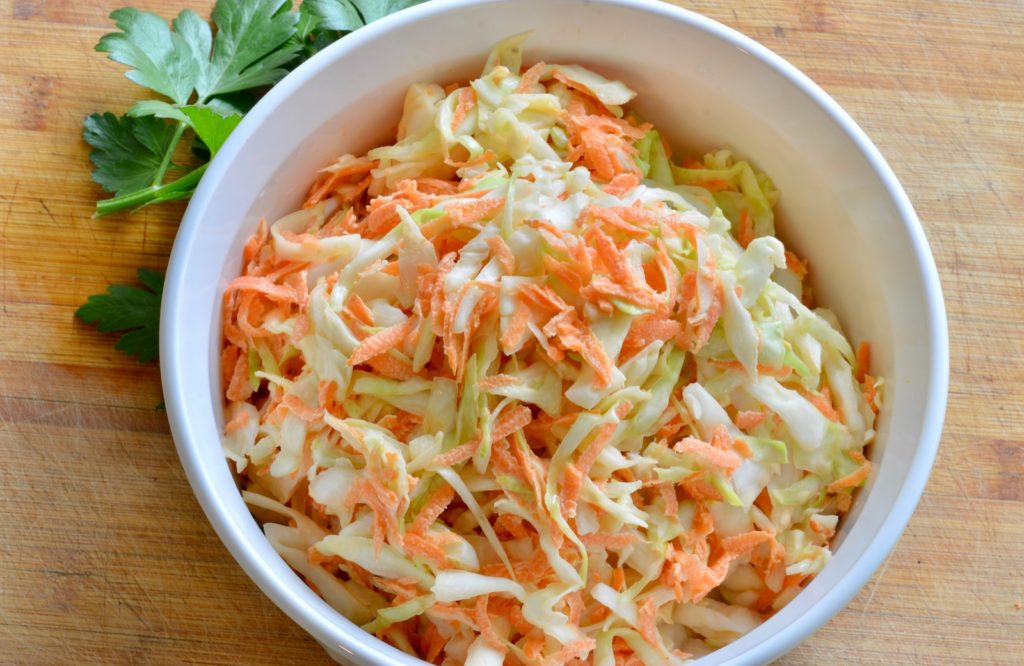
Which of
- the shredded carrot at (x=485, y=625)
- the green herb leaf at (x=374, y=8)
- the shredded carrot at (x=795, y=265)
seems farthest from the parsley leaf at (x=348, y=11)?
the shredded carrot at (x=485, y=625)

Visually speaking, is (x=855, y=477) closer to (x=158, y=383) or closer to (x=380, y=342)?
(x=380, y=342)

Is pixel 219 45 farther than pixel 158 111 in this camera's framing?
Yes

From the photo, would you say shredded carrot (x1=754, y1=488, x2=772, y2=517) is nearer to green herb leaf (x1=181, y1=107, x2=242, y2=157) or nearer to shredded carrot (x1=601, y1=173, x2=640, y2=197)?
shredded carrot (x1=601, y1=173, x2=640, y2=197)

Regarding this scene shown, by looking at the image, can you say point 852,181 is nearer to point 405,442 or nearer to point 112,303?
point 405,442

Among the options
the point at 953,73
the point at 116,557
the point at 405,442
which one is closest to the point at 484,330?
the point at 405,442

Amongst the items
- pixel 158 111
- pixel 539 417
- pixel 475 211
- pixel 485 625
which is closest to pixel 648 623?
pixel 485 625
